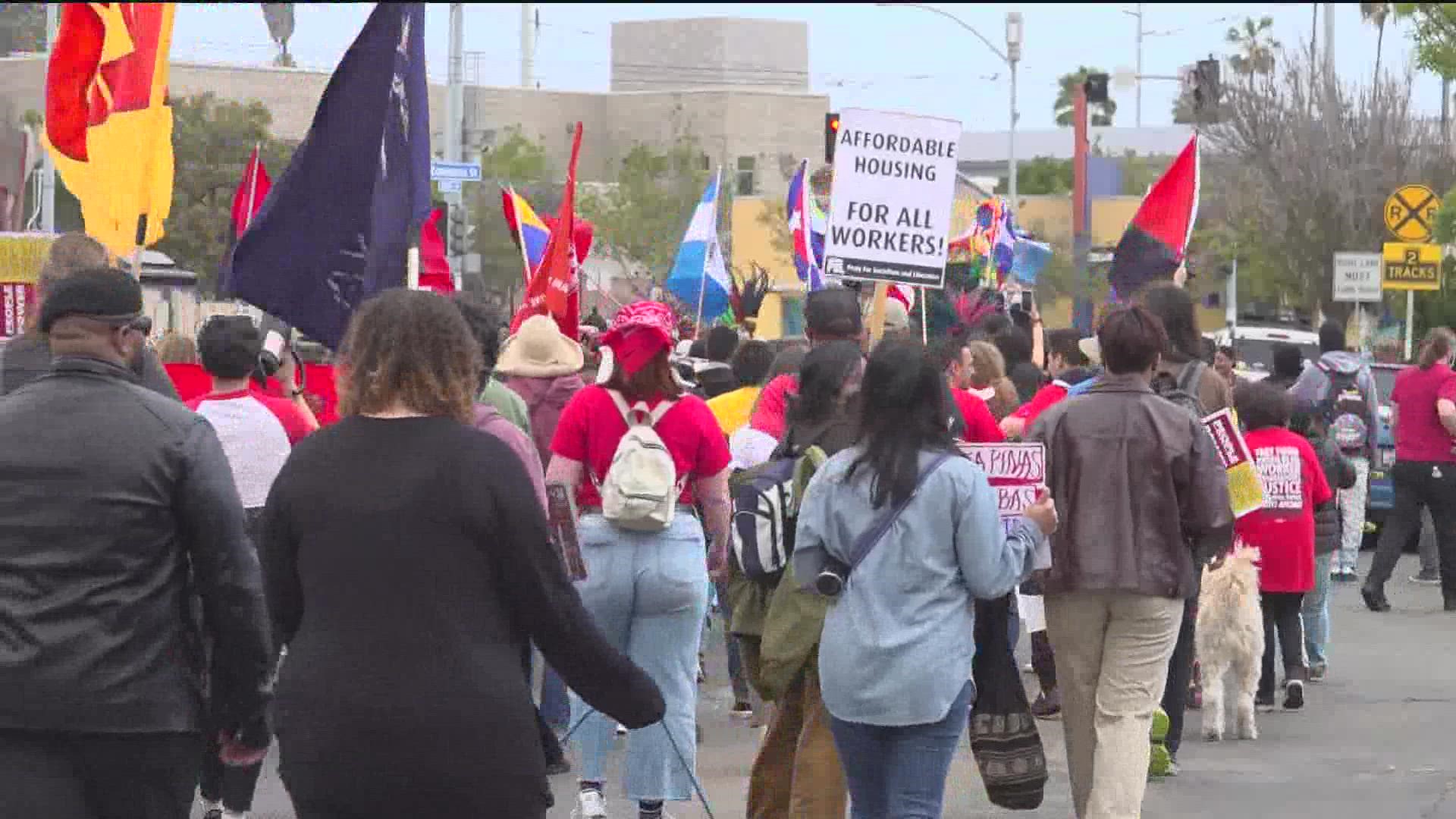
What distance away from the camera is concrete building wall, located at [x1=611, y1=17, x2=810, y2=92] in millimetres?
100875

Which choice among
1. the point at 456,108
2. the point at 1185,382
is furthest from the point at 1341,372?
the point at 456,108

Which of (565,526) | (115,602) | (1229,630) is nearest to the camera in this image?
(115,602)

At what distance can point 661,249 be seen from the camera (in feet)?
218

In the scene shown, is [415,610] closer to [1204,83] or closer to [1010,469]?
[1010,469]

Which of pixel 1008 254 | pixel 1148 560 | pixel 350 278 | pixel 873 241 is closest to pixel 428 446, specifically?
pixel 350 278

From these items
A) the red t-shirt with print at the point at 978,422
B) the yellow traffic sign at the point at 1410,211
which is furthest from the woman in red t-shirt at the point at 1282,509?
the yellow traffic sign at the point at 1410,211

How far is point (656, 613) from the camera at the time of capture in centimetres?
876

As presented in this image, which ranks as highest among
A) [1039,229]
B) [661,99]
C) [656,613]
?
[661,99]

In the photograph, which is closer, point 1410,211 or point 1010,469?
point 1010,469

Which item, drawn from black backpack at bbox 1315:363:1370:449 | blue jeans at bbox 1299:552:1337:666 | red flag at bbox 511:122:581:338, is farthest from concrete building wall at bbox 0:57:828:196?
red flag at bbox 511:122:581:338

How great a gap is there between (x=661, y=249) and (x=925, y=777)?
197ft

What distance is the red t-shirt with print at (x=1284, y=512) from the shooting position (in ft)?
40.3

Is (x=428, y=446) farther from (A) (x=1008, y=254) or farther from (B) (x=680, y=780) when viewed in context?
(A) (x=1008, y=254)

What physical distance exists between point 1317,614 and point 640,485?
626cm
